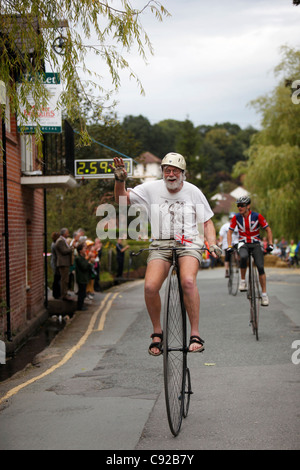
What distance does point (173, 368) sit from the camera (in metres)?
6.01

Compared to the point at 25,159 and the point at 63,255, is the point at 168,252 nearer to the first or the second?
the point at 25,159

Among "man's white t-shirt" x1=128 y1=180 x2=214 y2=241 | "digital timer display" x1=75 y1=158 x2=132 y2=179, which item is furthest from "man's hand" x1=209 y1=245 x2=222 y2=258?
"digital timer display" x1=75 y1=158 x2=132 y2=179

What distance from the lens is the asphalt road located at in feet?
18.6

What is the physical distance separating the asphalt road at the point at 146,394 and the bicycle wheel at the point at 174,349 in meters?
0.23

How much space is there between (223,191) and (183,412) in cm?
13272

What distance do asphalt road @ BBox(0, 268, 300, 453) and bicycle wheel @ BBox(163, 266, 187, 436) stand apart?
0.23 m

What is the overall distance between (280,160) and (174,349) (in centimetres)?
3356

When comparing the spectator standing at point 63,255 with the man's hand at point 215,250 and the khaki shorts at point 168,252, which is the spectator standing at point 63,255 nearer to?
the khaki shorts at point 168,252

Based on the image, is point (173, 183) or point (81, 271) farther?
point (81, 271)

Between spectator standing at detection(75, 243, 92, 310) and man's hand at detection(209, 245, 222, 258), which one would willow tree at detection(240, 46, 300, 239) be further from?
man's hand at detection(209, 245, 222, 258)

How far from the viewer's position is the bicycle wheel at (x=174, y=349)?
564 cm

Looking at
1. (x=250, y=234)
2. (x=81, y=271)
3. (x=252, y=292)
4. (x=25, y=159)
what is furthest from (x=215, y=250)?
(x=81, y=271)

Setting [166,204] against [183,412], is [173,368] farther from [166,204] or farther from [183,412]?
[166,204]

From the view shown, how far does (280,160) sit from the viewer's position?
3822 cm
